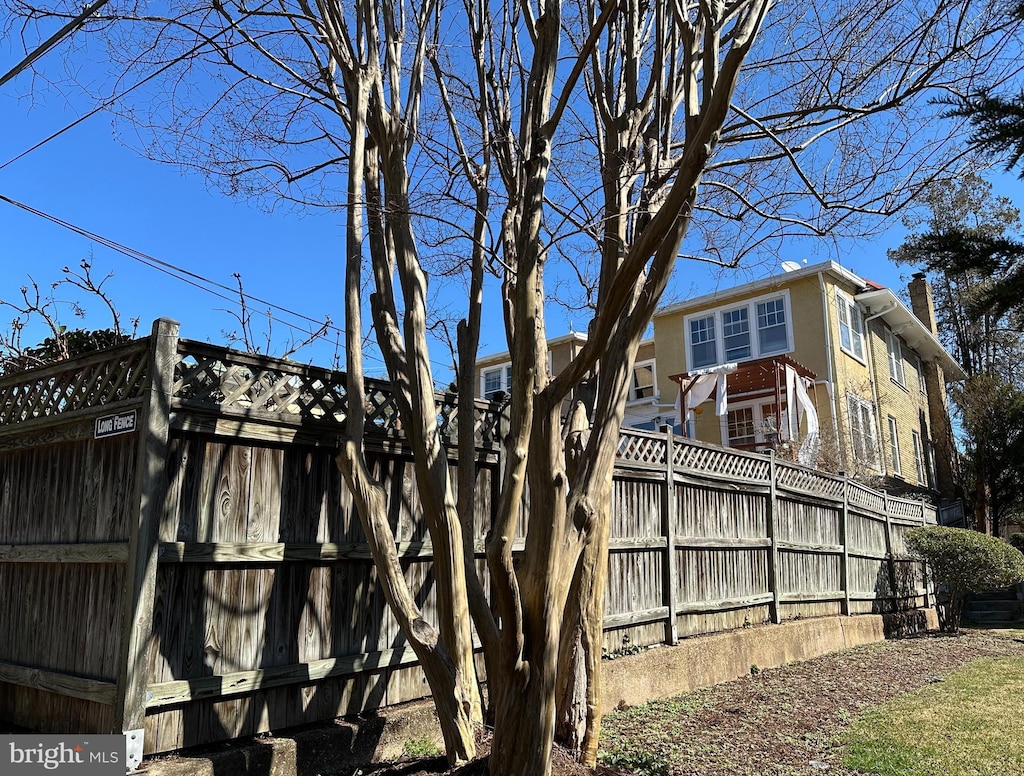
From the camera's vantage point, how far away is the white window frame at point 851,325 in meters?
19.8

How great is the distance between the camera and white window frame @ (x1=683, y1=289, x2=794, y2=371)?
64.8 feet

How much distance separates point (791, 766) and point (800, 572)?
5.88m

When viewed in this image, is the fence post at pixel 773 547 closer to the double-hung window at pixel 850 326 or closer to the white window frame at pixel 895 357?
the double-hung window at pixel 850 326

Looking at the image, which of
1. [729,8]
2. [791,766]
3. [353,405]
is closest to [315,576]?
[353,405]

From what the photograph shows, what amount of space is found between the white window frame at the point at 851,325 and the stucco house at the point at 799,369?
3 centimetres

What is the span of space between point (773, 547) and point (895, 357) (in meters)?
16.3

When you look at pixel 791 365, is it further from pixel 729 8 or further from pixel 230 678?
pixel 230 678

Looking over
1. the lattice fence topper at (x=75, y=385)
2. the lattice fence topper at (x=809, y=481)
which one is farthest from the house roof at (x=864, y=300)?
the lattice fence topper at (x=75, y=385)

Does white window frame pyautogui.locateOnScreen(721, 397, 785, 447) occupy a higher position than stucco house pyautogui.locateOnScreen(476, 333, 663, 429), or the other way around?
stucco house pyautogui.locateOnScreen(476, 333, 663, 429)

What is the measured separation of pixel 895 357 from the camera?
933 inches

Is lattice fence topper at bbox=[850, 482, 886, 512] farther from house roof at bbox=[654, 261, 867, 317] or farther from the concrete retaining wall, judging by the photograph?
house roof at bbox=[654, 261, 867, 317]

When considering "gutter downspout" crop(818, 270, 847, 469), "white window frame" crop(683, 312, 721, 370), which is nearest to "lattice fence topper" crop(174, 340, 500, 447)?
"gutter downspout" crop(818, 270, 847, 469)

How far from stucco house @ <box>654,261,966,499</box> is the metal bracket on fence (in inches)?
574

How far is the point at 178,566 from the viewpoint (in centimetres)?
440
